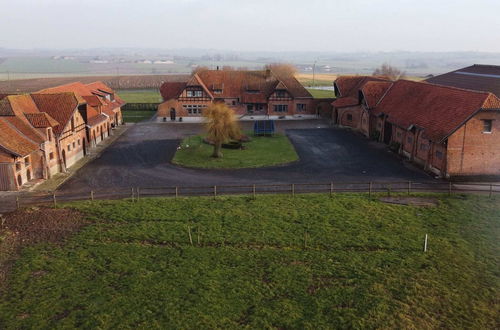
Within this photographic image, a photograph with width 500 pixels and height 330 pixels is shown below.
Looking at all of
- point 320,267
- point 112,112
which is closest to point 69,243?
point 320,267

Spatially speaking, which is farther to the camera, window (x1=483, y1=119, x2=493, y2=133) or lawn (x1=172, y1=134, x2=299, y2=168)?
lawn (x1=172, y1=134, x2=299, y2=168)

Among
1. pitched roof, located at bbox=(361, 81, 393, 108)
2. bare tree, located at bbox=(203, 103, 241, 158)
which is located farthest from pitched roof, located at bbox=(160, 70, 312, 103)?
bare tree, located at bbox=(203, 103, 241, 158)

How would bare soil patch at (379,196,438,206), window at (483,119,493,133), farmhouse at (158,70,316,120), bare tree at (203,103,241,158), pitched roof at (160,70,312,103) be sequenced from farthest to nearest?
pitched roof at (160,70,312,103)
farmhouse at (158,70,316,120)
bare tree at (203,103,241,158)
window at (483,119,493,133)
bare soil patch at (379,196,438,206)

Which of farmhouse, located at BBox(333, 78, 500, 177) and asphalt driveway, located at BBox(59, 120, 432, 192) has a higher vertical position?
farmhouse, located at BBox(333, 78, 500, 177)

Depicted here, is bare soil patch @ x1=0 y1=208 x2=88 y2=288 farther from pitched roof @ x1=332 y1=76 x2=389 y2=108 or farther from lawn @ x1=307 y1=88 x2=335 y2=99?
lawn @ x1=307 y1=88 x2=335 y2=99

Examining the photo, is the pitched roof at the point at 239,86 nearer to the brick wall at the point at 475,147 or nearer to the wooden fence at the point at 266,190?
the brick wall at the point at 475,147

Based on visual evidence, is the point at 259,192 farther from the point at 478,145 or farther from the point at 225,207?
the point at 478,145

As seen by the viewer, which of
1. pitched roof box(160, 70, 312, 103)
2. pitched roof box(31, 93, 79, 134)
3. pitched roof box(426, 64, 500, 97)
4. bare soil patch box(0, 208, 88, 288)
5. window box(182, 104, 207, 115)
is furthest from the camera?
pitched roof box(160, 70, 312, 103)
